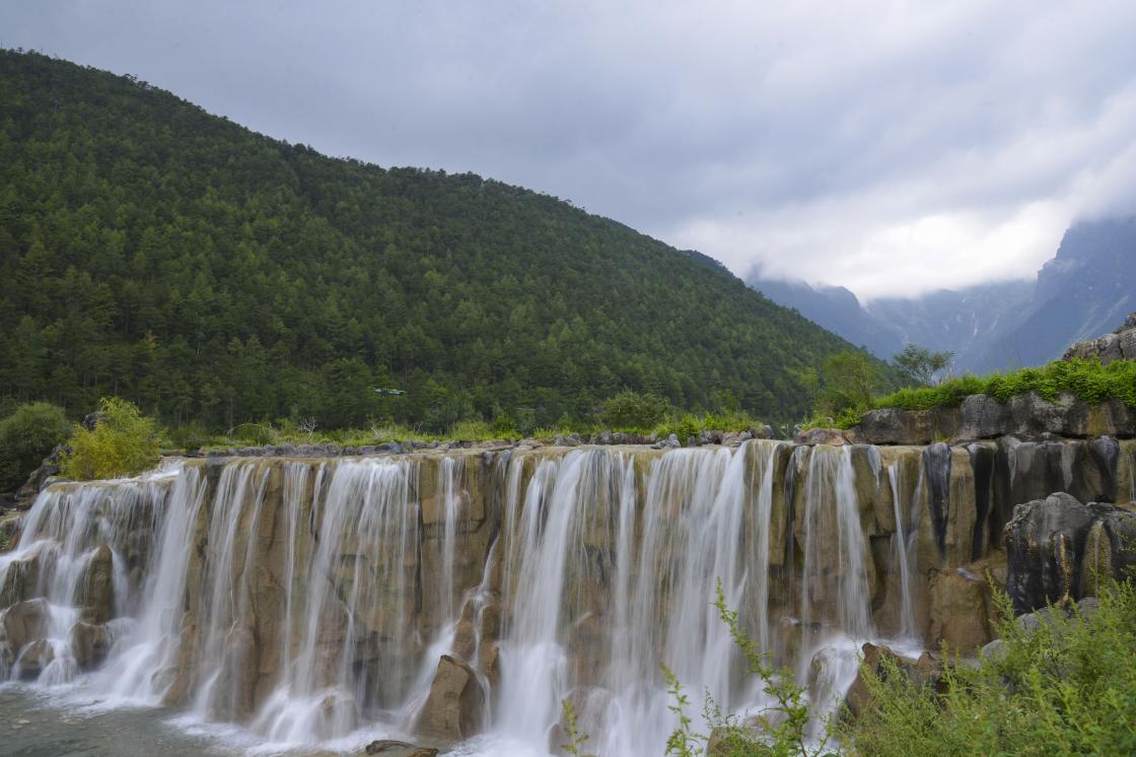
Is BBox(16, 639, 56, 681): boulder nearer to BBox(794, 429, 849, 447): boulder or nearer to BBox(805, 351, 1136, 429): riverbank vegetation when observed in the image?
BBox(794, 429, 849, 447): boulder

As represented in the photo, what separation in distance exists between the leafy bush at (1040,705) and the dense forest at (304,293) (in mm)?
41631

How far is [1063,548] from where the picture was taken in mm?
9156

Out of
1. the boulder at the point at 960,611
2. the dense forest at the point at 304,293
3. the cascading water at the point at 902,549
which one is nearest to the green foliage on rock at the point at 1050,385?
the cascading water at the point at 902,549

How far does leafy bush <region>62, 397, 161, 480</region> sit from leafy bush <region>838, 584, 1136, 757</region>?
29951 millimetres

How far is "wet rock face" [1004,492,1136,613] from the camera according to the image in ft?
28.8

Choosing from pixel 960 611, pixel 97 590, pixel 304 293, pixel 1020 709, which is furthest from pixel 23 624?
pixel 304 293

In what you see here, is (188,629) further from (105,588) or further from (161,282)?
(161,282)

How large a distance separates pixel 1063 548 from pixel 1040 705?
20.6 ft

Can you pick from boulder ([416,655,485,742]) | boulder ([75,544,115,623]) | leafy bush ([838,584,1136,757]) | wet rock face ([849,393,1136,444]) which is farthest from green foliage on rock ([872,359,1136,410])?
boulder ([75,544,115,623])

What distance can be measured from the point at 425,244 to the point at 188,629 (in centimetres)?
8225

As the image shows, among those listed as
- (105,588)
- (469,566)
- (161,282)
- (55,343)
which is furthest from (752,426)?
(161,282)

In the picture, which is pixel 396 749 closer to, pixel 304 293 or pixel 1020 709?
pixel 1020 709

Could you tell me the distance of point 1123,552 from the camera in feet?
28.4

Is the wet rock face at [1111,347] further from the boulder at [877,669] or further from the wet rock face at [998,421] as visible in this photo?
the boulder at [877,669]
